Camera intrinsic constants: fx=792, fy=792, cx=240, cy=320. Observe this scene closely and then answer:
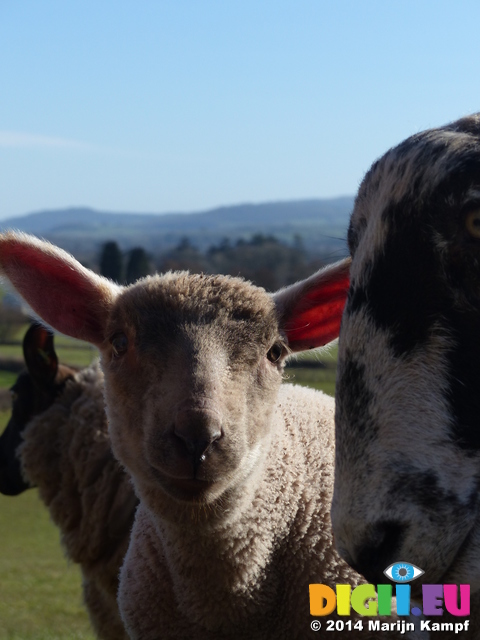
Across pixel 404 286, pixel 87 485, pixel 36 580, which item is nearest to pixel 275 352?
pixel 404 286

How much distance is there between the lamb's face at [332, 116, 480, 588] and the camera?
1.99 meters

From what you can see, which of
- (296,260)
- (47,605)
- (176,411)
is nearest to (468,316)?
(176,411)

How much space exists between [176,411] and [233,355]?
477 mm

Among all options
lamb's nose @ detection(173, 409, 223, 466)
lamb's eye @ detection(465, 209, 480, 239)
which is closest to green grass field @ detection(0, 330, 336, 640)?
lamb's nose @ detection(173, 409, 223, 466)

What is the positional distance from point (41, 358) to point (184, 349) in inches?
149

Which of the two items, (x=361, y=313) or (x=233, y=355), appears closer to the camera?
(x=361, y=313)

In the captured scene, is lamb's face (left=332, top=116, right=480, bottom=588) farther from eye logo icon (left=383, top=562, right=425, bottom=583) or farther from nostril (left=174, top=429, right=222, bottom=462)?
nostril (left=174, top=429, right=222, bottom=462)

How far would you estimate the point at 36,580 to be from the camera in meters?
14.5

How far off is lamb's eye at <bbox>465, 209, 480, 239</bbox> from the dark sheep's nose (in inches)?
29.6

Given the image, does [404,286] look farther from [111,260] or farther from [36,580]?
[111,260]

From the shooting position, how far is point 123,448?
362 centimetres

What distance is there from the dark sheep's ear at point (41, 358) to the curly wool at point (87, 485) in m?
0.20

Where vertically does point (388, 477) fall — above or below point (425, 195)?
below

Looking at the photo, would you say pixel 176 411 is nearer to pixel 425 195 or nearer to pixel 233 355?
pixel 233 355
